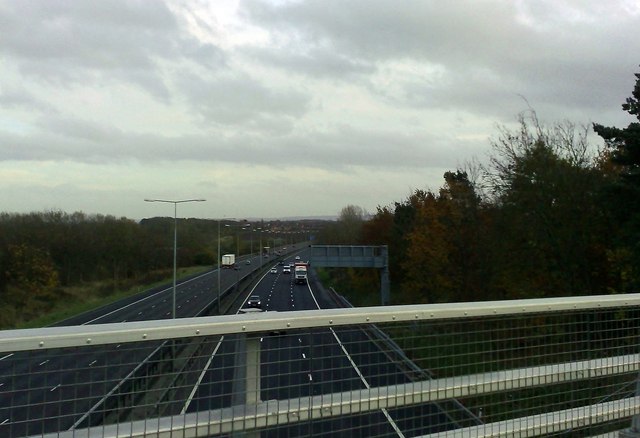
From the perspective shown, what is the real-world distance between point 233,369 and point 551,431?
2000 mm

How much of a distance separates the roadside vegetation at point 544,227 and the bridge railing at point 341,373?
52.8 ft

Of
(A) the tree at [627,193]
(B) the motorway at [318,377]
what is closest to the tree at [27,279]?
(A) the tree at [627,193]

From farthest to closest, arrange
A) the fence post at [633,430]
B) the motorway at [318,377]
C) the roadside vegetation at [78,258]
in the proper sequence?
the roadside vegetation at [78,258] → the fence post at [633,430] → the motorway at [318,377]

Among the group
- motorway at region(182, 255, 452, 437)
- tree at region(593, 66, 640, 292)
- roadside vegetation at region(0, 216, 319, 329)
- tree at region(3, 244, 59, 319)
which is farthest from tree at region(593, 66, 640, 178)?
tree at region(3, 244, 59, 319)

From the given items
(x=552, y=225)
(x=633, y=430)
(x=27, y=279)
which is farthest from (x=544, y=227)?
(x=27, y=279)

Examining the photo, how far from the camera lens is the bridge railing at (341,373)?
7.39 feet

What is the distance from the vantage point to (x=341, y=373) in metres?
2.89

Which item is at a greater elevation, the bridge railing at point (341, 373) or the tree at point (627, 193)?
the tree at point (627, 193)

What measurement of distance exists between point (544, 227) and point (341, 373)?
22.3 m

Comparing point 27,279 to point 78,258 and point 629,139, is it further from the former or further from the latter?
point 629,139

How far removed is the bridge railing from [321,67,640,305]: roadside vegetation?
16.1 m

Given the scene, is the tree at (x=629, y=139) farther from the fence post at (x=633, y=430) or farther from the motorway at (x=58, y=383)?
the motorway at (x=58, y=383)

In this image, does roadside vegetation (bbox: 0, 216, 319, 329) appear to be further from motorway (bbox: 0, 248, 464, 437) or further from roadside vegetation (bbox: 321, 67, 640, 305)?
motorway (bbox: 0, 248, 464, 437)

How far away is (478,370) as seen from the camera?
328 cm
